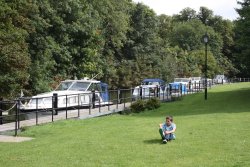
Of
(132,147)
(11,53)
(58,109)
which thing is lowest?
(132,147)

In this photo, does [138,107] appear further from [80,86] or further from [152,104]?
[80,86]

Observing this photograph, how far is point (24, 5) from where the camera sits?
34438 mm

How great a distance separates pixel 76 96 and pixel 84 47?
2597cm

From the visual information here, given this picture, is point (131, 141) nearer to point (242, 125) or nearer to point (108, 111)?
point (242, 125)

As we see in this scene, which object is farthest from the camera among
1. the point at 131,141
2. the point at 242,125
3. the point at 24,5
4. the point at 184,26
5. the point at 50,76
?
the point at 184,26

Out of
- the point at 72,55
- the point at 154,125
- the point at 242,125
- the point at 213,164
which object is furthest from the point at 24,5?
the point at 213,164

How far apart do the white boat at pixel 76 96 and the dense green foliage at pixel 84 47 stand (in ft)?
11.0

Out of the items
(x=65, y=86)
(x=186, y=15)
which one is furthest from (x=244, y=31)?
(x=186, y=15)

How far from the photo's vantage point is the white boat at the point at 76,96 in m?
25.8

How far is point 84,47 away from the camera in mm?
52000

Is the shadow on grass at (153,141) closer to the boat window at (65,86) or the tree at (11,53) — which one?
the boat window at (65,86)

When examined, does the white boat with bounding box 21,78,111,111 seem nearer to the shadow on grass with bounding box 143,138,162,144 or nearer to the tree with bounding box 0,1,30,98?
the tree with bounding box 0,1,30,98

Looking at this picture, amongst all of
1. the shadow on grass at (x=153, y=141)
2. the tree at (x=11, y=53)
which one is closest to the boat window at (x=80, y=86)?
A: the tree at (x=11, y=53)

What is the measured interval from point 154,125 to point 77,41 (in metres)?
33.7
